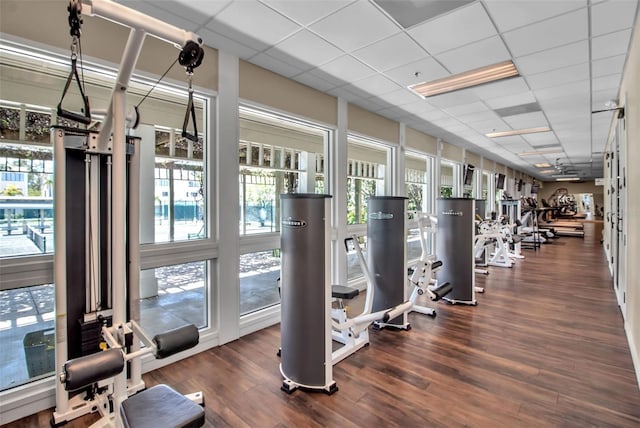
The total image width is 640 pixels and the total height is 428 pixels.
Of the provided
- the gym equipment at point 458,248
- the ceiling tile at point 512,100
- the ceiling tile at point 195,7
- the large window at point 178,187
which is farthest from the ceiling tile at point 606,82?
the large window at point 178,187

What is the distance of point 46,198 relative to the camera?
2500 millimetres

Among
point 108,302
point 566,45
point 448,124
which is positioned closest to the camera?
point 108,302

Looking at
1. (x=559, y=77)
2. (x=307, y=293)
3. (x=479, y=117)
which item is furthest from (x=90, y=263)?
(x=479, y=117)

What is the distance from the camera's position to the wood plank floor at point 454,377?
2232 millimetres

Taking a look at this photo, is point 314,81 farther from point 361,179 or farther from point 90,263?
point 90,263

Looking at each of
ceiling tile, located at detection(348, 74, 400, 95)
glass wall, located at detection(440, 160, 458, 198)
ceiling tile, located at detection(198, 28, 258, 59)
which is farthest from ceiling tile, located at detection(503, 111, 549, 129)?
ceiling tile, located at detection(198, 28, 258, 59)

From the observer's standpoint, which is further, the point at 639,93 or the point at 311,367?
the point at 639,93

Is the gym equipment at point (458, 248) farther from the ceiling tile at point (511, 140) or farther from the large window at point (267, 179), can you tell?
the ceiling tile at point (511, 140)

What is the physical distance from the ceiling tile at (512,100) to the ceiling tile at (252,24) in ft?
11.4

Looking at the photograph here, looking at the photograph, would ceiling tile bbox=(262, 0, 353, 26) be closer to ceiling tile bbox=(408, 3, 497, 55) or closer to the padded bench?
ceiling tile bbox=(408, 3, 497, 55)

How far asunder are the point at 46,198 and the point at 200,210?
1226mm

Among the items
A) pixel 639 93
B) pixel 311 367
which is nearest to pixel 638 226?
pixel 639 93

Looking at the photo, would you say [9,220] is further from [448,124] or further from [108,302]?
[448,124]

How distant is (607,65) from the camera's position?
363cm
